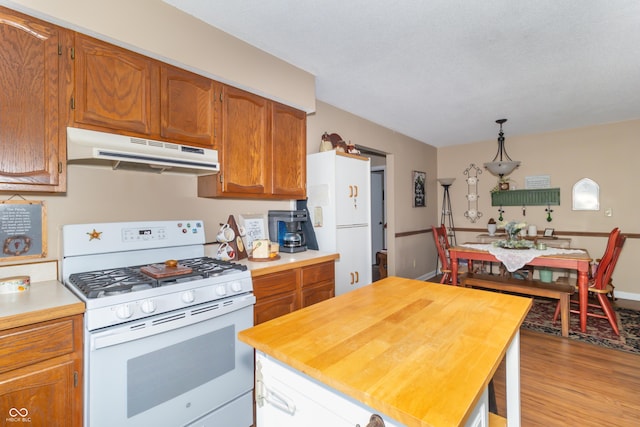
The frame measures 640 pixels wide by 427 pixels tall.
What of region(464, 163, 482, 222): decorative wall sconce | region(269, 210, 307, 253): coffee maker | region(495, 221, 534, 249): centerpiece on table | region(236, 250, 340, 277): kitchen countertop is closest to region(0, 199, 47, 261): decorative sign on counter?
region(236, 250, 340, 277): kitchen countertop

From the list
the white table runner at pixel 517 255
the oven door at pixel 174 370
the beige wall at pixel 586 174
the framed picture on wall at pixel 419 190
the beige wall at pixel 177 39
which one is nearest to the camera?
the oven door at pixel 174 370

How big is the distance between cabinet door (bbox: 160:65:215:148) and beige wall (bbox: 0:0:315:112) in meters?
0.07

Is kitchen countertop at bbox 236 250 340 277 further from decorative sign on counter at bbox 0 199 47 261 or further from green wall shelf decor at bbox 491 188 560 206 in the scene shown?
green wall shelf decor at bbox 491 188 560 206

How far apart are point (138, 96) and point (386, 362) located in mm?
1841

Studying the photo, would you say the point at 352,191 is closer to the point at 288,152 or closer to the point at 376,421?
the point at 288,152

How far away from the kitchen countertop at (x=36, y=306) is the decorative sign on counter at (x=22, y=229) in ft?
0.77

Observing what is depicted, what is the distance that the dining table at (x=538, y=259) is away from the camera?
10.1ft

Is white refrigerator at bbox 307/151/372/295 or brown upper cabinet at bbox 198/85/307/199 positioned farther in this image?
white refrigerator at bbox 307/151/372/295

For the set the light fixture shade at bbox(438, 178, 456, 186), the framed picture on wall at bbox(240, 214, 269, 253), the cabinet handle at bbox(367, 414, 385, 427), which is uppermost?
the light fixture shade at bbox(438, 178, 456, 186)

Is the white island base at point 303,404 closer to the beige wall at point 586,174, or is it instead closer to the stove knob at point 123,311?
the stove knob at point 123,311

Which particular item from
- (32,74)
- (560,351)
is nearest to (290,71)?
(32,74)

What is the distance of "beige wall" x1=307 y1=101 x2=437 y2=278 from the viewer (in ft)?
11.6

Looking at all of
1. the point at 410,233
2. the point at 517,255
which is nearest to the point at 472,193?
the point at 410,233

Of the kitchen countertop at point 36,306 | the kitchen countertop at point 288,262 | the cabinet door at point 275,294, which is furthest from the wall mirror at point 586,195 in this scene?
the kitchen countertop at point 36,306
